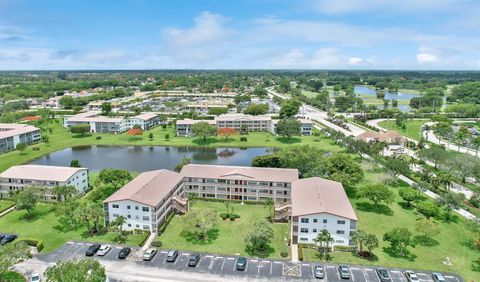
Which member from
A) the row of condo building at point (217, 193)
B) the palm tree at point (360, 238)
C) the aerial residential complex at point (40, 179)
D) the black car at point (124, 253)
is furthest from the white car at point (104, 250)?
the palm tree at point (360, 238)

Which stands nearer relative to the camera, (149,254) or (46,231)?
(149,254)

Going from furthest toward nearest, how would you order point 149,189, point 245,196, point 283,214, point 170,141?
point 170,141 < point 245,196 < point 283,214 < point 149,189

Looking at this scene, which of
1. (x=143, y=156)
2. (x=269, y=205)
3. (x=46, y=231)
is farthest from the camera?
(x=143, y=156)

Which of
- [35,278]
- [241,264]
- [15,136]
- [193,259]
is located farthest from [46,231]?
[15,136]

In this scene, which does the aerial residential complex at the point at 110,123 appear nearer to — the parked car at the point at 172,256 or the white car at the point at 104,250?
the white car at the point at 104,250

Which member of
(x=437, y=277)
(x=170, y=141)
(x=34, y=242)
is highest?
(x=170, y=141)

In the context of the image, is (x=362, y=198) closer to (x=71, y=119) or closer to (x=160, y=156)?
(x=160, y=156)

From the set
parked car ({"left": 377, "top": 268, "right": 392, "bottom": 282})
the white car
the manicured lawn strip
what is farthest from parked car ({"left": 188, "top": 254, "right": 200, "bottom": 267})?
the manicured lawn strip

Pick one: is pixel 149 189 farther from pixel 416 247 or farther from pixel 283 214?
pixel 416 247
